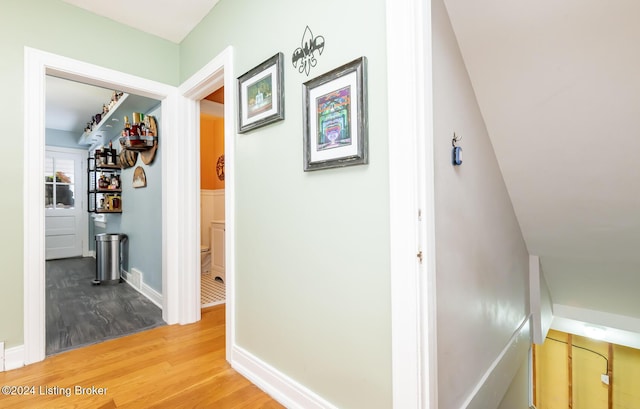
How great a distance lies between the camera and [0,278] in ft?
5.89

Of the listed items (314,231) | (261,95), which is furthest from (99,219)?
(314,231)

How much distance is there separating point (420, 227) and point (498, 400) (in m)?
1.54

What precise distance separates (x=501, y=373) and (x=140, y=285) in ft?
11.7

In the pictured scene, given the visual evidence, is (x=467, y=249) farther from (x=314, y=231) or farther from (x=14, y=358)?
(x=14, y=358)

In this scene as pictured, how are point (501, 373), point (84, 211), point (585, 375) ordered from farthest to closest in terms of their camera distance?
point (84, 211), point (585, 375), point (501, 373)

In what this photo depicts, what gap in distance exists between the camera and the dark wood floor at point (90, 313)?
225 cm

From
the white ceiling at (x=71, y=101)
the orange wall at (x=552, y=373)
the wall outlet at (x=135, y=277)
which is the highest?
the white ceiling at (x=71, y=101)

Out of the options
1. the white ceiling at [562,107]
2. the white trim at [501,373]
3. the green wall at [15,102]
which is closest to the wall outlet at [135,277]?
the green wall at [15,102]

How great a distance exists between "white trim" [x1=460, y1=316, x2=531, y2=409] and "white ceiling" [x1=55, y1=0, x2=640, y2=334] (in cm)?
76

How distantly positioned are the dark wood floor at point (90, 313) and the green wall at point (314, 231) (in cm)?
132

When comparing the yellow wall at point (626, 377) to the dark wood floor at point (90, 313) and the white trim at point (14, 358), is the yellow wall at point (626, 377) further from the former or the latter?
the white trim at point (14, 358)

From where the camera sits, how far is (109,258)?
Answer: 12.3 ft

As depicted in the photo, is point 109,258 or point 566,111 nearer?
point 566,111

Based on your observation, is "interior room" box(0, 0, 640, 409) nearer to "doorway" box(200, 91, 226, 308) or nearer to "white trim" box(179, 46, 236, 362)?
"white trim" box(179, 46, 236, 362)
